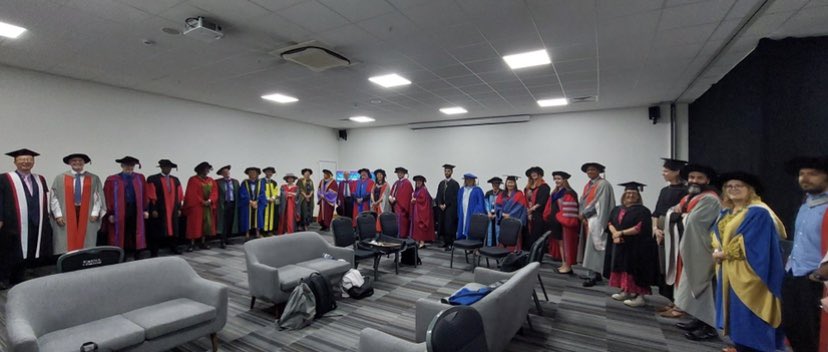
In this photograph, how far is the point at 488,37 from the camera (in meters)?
3.84

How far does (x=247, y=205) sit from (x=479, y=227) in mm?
5078

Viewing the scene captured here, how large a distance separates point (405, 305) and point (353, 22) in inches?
125

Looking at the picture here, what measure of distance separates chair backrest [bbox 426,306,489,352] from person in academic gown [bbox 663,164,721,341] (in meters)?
2.57

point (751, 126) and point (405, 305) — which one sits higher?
point (751, 126)

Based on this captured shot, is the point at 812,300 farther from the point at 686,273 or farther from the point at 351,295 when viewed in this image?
the point at 351,295

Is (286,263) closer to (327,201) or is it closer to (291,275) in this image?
(291,275)

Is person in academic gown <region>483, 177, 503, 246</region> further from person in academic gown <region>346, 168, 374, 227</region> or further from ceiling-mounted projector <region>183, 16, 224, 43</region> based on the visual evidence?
ceiling-mounted projector <region>183, 16, 224, 43</region>

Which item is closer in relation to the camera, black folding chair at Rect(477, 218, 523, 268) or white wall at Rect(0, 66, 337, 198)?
black folding chair at Rect(477, 218, 523, 268)

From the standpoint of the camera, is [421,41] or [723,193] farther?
[421,41]

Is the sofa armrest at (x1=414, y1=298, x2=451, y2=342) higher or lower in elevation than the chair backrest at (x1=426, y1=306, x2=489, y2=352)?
lower

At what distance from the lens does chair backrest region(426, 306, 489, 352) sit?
1499 mm

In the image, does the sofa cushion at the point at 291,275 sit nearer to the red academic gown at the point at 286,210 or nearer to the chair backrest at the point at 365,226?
the chair backrest at the point at 365,226

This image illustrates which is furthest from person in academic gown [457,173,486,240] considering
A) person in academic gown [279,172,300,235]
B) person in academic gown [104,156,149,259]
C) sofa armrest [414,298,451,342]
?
person in academic gown [104,156,149,259]

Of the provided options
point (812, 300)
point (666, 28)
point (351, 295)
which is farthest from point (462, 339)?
point (666, 28)
